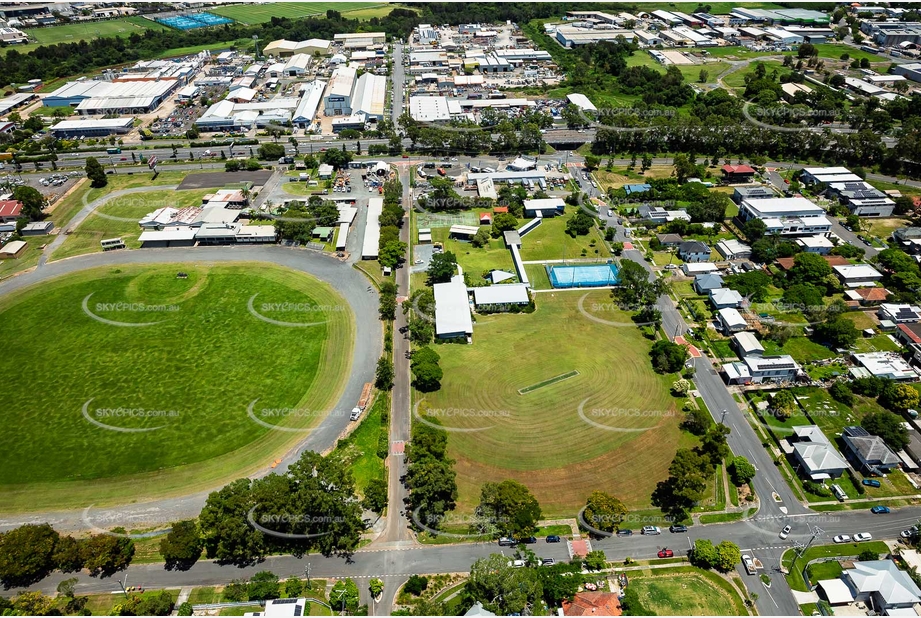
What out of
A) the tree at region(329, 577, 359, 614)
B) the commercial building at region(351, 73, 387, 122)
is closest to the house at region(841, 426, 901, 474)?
the tree at region(329, 577, 359, 614)

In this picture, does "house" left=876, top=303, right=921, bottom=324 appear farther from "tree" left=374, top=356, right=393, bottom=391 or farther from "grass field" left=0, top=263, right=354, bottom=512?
"grass field" left=0, top=263, right=354, bottom=512

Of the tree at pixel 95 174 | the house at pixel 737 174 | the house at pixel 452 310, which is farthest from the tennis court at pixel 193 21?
the house at pixel 737 174

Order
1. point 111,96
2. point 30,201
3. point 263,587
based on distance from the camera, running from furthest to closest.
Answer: point 111,96
point 30,201
point 263,587

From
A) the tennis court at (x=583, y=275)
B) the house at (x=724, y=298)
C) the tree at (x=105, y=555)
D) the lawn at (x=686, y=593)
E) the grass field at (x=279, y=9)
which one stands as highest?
the grass field at (x=279, y=9)

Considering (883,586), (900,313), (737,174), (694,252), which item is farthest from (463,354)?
(737,174)

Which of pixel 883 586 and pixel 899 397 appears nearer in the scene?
pixel 883 586

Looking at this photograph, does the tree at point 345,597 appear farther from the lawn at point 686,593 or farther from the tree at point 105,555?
the lawn at point 686,593

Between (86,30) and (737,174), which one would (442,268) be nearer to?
(737,174)
